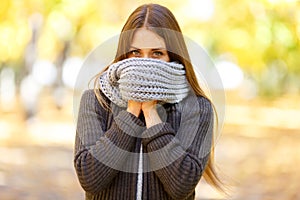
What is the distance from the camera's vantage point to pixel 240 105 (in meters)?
20.3

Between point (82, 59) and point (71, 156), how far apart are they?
4.64 feet

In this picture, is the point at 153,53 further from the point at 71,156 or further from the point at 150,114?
the point at 71,156

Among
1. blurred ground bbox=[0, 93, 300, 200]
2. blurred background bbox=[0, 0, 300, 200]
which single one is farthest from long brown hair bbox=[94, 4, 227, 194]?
blurred background bbox=[0, 0, 300, 200]

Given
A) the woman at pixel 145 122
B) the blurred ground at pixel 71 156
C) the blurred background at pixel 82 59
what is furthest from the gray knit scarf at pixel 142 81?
the blurred background at pixel 82 59

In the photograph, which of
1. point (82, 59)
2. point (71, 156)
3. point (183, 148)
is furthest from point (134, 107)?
point (82, 59)

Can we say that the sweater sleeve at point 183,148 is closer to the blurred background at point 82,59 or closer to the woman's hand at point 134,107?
the woman's hand at point 134,107

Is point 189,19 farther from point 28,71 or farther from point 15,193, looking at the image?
point 15,193

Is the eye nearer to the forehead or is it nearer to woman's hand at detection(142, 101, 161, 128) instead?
the forehead

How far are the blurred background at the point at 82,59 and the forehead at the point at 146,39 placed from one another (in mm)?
3022

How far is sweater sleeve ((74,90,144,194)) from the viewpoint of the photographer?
4.68 ft

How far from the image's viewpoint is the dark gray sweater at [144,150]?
4.67 ft

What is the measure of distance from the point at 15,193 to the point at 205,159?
14.5 ft

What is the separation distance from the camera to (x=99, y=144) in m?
1.45

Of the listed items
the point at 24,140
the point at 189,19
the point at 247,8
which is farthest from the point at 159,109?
the point at 24,140
